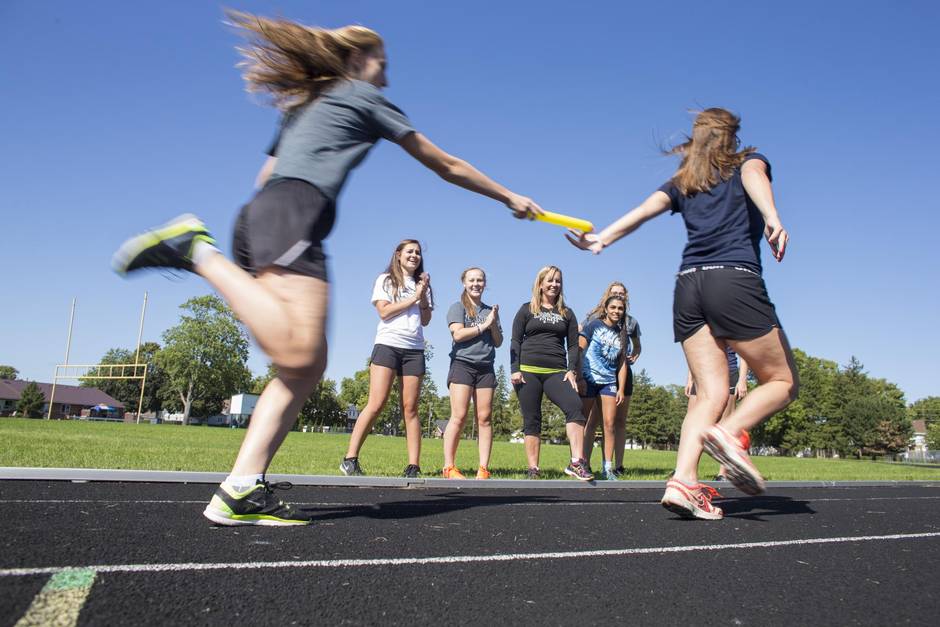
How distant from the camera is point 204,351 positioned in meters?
73.2

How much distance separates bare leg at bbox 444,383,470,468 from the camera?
7.00 m

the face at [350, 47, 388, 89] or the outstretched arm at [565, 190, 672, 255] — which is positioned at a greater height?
the face at [350, 47, 388, 89]

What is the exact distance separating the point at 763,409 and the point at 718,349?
0.44 meters

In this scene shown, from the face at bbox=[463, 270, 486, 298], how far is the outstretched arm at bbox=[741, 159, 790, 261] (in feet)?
12.5

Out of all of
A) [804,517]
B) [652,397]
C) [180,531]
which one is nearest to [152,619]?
[180,531]

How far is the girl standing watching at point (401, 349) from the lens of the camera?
643 centimetres

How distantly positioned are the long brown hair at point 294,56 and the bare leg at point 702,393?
2641 millimetres

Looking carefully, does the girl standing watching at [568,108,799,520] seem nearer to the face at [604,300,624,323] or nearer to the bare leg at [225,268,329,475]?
the bare leg at [225,268,329,475]

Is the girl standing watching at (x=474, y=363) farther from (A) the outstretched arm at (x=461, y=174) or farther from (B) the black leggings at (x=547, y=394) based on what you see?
(A) the outstretched arm at (x=461, y=174)

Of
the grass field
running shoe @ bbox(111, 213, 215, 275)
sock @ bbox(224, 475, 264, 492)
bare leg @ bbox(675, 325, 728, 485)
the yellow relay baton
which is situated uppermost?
→ the yellow relay baton

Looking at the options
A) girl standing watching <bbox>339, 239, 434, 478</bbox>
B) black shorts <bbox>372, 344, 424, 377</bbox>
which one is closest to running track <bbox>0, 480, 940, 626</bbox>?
girl standing watching <bbox>339, 239, 434, 478</bbox>

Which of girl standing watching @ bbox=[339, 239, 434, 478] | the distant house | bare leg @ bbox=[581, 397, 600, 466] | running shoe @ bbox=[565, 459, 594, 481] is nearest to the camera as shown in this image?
girl standing watching @ bbox=[339, 239, 434, 478]

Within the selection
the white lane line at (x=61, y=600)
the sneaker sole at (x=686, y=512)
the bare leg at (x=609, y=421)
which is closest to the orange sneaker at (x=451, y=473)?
the bare leg at (x=609, y=421)

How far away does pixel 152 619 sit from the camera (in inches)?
68.7
